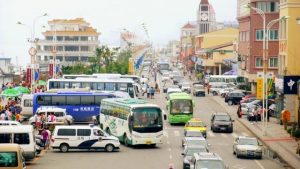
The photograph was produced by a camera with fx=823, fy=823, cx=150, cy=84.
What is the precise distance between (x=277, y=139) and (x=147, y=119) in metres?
10.7

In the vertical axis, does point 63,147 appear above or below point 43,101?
below

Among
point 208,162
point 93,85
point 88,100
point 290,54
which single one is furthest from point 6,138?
point 93,85

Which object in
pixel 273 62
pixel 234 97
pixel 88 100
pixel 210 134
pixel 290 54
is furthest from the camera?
pixel 273 62

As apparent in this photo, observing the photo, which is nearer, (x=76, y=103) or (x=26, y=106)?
(x=76, y=103)

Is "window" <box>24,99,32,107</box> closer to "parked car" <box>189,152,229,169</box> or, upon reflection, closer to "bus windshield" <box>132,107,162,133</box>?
"bus windshield" <box>132,107,162,133</box>

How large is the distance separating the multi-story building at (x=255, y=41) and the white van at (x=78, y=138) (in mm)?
45812

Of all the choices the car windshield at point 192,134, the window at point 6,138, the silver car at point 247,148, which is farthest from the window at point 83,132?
the silver car at point 247,148

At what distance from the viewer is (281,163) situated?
44031 mm

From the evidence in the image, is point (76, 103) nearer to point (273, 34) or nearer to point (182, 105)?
point (182, 105)

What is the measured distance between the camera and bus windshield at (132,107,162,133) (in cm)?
4912

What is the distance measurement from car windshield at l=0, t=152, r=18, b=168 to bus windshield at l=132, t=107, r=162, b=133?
1819 centimetres

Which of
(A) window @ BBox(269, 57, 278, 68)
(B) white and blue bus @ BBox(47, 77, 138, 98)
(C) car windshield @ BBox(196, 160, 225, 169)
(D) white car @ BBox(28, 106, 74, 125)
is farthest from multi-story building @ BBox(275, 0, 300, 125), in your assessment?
(C) car windshield @ BBox(196, 160, 225, 169)

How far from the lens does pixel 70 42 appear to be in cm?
18075

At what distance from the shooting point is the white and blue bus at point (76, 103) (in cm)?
6569
